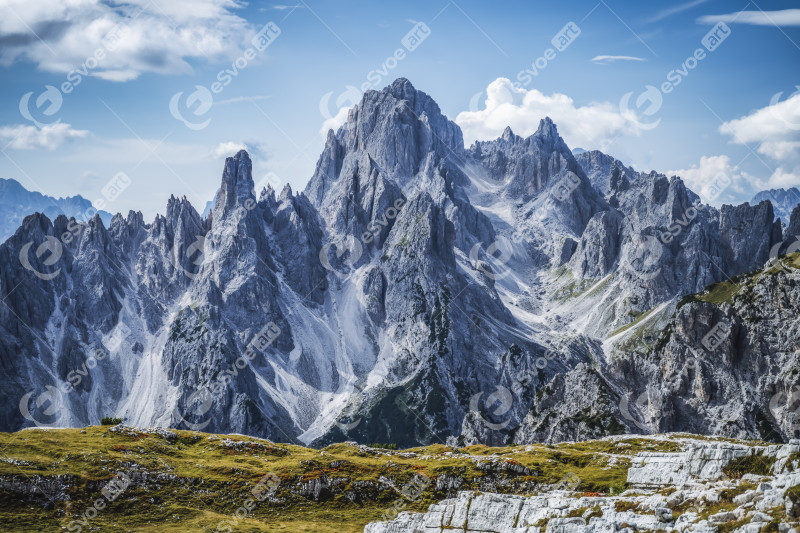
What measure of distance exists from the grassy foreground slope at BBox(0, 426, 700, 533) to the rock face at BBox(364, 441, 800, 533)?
1820 centimetres

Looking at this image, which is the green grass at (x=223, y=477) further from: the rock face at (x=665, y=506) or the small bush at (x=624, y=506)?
the small bush at (x=624, y=506)

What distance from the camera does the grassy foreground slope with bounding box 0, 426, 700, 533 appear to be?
87.6 meters

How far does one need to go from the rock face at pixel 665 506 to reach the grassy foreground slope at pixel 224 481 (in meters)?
18.2

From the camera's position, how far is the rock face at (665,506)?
4447cm

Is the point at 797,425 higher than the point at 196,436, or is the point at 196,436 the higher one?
the point at 196,436

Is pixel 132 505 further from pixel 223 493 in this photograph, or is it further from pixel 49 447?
pixel 49 447

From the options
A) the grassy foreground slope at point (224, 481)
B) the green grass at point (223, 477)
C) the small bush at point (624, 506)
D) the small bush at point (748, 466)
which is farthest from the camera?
the grassy foreground slope at point (224, 481)

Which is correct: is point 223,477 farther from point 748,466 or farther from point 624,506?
point 748,466

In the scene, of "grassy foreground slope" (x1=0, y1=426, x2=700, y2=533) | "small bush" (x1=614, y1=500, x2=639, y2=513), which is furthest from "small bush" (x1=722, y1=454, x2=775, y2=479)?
"grassy foreground slope" (x1=0, y1=426, x2=700, y2=533)

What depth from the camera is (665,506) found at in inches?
2048

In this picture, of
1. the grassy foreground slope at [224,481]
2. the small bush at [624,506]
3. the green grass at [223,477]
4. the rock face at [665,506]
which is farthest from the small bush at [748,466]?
the grassy foreground slope at [224,481]

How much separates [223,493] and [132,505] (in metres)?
12.3

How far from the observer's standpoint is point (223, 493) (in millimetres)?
97875

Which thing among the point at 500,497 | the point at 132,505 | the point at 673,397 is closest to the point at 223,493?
the point at 132,505
